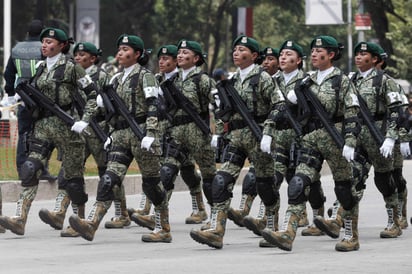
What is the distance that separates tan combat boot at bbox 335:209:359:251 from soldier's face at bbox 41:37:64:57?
3254mm

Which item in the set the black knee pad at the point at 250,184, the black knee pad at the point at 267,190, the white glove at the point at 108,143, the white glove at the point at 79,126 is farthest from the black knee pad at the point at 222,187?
the black knee pad at the point at 250,184

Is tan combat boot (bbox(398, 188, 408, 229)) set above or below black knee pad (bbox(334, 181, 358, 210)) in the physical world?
below

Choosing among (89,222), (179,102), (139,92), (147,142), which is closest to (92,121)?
(179,102)

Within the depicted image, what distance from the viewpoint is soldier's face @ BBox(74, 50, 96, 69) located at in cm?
1555

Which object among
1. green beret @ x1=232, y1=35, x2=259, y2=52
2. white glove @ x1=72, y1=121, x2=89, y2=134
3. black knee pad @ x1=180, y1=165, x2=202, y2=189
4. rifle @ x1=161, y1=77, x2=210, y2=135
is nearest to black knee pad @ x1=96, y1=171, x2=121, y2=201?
white glove @ x1=72, y1=121, x2=89, y2=134

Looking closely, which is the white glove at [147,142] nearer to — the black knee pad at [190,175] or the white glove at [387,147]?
the white glove at [387,147]

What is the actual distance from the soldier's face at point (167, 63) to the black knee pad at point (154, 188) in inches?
80.3

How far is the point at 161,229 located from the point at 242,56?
5.80 feet

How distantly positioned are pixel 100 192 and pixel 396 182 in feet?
10.4

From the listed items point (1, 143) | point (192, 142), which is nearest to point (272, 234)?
point (192, 142)

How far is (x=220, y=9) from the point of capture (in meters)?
57.8

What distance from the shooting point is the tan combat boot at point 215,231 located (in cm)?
1295

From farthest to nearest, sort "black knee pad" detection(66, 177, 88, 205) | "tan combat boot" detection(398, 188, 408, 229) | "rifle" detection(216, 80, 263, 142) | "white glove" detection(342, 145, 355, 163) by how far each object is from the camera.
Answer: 1. "tan combat boot" detection(398, 188, 408, 229)
2. "black knee pad" detection(66, 177, 88, 205)
3. "rifle" detection(216, 80, 263, 142)
4. "white glove" detection(342, 145, 355, 163)

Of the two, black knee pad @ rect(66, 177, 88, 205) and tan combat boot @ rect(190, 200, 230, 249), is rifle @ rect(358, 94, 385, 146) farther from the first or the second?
black knee pad @ rect(66, 177, 88, 205)
